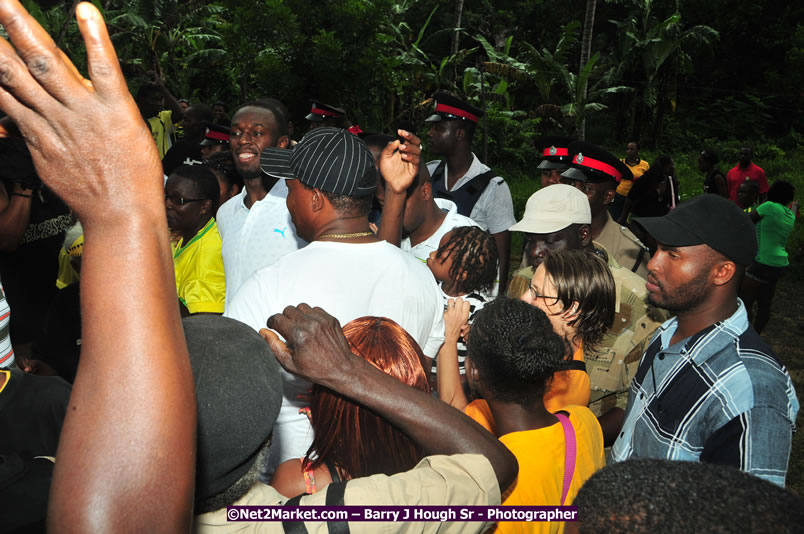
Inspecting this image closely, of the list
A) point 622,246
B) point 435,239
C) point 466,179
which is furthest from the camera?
point 466,179

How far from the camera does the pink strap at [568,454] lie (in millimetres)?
1868

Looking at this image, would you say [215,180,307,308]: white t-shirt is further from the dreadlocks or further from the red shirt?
the red shirt

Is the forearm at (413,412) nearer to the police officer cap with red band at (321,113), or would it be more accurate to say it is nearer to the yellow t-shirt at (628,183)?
the police officer cap with red band at (321,113)

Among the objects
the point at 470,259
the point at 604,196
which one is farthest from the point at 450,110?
the point at 470,259

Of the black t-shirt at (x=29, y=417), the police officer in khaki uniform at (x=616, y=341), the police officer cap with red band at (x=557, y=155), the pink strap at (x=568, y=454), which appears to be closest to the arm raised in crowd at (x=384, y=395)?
the pink strap at (x=568, y=454)

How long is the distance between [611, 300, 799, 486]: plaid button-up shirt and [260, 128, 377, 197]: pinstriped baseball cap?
1.39 meters

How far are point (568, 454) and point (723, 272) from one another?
3.13 feet

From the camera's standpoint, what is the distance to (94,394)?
31.0 inches

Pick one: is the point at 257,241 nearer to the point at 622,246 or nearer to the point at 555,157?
the point at 622,246

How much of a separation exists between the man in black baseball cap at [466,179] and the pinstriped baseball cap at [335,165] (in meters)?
2.18

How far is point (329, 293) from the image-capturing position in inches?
86.9

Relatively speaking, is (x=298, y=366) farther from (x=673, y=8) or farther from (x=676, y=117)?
(x=676, y=117)

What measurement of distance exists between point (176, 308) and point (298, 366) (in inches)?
28.3

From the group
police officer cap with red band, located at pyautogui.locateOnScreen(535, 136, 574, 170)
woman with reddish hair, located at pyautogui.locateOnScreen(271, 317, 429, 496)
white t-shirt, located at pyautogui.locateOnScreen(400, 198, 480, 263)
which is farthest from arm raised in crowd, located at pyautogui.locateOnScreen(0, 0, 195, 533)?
police officer cap with red band, located at pyautogui.locateOnScreen(535, 136, 574, 170)
